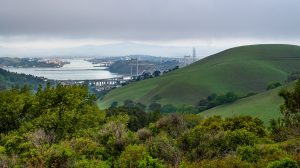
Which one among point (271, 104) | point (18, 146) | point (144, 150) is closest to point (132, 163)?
point (144, 150)

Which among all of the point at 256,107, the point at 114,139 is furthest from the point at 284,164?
the point at 256,107

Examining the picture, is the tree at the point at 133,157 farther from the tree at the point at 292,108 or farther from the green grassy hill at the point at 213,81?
the green grassy hill at the point at 213,81

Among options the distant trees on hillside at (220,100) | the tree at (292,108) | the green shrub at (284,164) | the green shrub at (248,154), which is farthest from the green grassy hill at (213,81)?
the green shrub at (284,164)

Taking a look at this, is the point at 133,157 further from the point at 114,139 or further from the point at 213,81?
the point at 213,81

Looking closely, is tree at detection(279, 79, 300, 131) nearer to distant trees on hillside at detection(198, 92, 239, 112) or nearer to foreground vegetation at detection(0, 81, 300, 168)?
foreground vegetation at detection(0, 81, 300, 168)

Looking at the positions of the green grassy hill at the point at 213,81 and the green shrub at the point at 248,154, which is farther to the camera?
the green grassy hill at the point at 213,81
